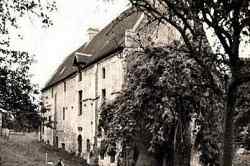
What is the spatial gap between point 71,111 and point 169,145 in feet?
73.6

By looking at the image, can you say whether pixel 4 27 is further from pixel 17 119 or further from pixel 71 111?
pixel 71 111

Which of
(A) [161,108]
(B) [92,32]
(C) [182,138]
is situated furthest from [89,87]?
(A) [161,108]

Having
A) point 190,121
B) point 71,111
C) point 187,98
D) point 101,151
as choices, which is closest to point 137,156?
point 101,151

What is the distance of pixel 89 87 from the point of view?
37219 mm

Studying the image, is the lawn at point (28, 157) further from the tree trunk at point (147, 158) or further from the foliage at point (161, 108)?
the tree trunk at point (147, 158)

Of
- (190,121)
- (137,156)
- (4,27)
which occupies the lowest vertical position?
(137,156)

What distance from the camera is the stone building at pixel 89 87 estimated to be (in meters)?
31.0

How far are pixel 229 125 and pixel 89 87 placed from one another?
95.4 feet

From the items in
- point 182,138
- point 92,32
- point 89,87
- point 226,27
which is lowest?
point 182,138

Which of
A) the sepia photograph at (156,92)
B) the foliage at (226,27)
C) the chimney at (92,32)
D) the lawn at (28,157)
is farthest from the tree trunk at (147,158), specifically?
the chimney at (92,32)

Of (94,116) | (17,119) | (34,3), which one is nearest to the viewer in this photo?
(34,3)

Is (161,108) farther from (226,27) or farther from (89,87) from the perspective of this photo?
(89,87)

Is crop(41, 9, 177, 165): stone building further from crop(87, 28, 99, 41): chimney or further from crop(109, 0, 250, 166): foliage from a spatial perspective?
crop(109, 0, 250, 166): foliage

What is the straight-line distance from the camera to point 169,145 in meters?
21.1
